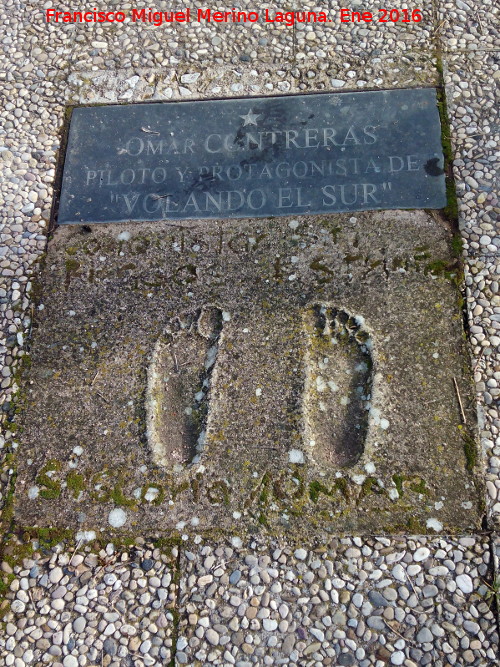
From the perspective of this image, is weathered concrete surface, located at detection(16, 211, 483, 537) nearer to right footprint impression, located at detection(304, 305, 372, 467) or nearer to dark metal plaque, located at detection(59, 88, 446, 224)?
right footprint impression, located at detection(304, 305, 372, 467)

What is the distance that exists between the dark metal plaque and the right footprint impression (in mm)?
695

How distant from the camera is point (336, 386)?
278 centimetres

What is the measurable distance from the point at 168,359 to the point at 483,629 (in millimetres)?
1841

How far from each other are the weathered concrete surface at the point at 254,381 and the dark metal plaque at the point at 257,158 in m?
0.14

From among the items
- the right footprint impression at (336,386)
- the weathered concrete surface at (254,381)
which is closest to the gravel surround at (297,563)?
the weathered concrete surface at (254,381)

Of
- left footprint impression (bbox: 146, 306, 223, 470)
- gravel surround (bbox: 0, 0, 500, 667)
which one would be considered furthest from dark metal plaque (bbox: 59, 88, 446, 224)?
left footprint impression (bbox: 146, 306, 223, 470)

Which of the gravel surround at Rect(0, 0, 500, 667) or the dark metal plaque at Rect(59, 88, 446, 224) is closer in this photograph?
the gravel surround at Rect(0, 0, 500, 667)

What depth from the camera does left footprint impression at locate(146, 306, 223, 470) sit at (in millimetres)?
2754

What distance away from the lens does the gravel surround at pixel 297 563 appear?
2400mm

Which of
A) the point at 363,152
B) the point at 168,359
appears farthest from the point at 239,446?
the point at 363,152

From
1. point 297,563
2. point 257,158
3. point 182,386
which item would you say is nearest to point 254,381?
point 182,386

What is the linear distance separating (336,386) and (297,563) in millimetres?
828

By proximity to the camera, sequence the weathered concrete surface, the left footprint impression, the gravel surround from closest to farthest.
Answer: the gravel surround
the weathered concrete surface
the left footprint impression

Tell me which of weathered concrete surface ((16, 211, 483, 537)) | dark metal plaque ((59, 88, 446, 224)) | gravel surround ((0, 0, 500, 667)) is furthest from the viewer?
dark metal plaque ((59, 88, 446, 224))
